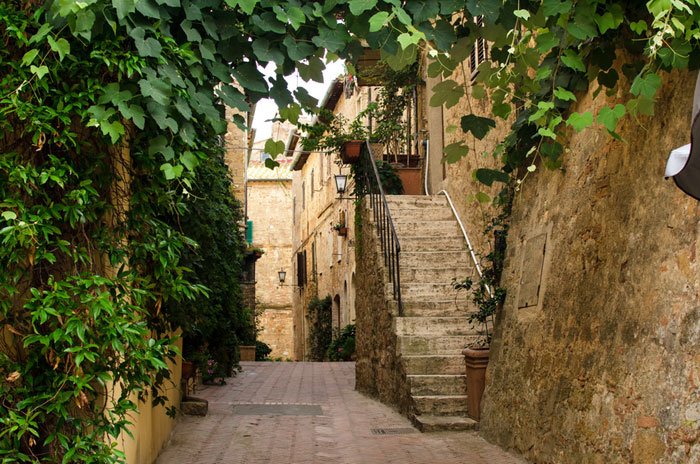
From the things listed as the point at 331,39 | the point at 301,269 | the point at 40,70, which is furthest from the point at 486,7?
the point at 301,269

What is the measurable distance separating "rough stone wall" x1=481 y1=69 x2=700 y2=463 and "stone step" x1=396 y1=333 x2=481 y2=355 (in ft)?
5.40

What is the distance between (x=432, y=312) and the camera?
27.4 ft

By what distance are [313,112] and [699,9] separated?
1.96 meters

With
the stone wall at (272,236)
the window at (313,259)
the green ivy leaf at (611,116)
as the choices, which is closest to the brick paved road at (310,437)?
the green ivy leaf at (611,116)

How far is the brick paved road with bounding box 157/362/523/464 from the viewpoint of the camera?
5.66 metres

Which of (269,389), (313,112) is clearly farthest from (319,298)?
(313,112)

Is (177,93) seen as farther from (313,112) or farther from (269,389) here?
(269,389)

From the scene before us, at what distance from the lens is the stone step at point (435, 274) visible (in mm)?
8953

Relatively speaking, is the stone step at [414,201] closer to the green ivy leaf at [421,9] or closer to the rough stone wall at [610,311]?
the rough stone wall at [610,311]

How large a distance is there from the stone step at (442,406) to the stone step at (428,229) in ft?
10.8

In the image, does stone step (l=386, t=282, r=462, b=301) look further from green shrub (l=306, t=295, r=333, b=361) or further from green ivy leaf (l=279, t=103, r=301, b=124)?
green shrub (l=306, t=295, r=333, b=361)

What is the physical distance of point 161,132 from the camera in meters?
3.63

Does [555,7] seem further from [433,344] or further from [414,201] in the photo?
[414,201]

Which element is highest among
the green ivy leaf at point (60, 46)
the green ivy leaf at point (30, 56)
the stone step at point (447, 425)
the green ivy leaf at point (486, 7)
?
the green ivy leaf at point (486, 7)
